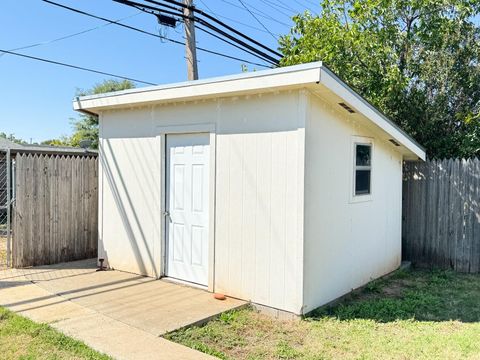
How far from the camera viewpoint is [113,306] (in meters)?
5.02

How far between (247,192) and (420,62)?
6.42 m

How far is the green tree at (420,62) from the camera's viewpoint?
346 inches

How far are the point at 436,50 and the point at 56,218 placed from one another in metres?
8.87

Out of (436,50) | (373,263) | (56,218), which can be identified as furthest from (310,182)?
(436,50)

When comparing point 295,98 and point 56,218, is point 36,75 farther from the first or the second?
point 295,98

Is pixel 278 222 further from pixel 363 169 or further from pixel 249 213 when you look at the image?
pixel 363 169

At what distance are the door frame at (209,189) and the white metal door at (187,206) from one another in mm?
65

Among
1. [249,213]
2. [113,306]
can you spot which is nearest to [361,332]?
A: [249,213]

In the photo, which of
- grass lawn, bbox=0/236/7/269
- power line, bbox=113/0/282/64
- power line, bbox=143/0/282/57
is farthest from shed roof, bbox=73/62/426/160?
power line, bbox=143/0/282/57

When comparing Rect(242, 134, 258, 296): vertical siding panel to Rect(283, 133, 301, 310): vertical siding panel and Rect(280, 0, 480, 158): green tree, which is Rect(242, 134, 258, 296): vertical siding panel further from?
Rect(280, 0, 480, 158): green tree

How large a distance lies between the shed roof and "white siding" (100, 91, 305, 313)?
23cm

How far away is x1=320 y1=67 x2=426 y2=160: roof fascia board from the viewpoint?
4.60m

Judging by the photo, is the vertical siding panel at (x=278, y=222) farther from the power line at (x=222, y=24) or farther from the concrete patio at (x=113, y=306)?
the power line at (x=222, y=24)

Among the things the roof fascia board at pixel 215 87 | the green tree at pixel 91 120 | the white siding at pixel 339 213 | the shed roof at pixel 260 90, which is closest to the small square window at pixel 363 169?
the white siding at pixel 339 213
